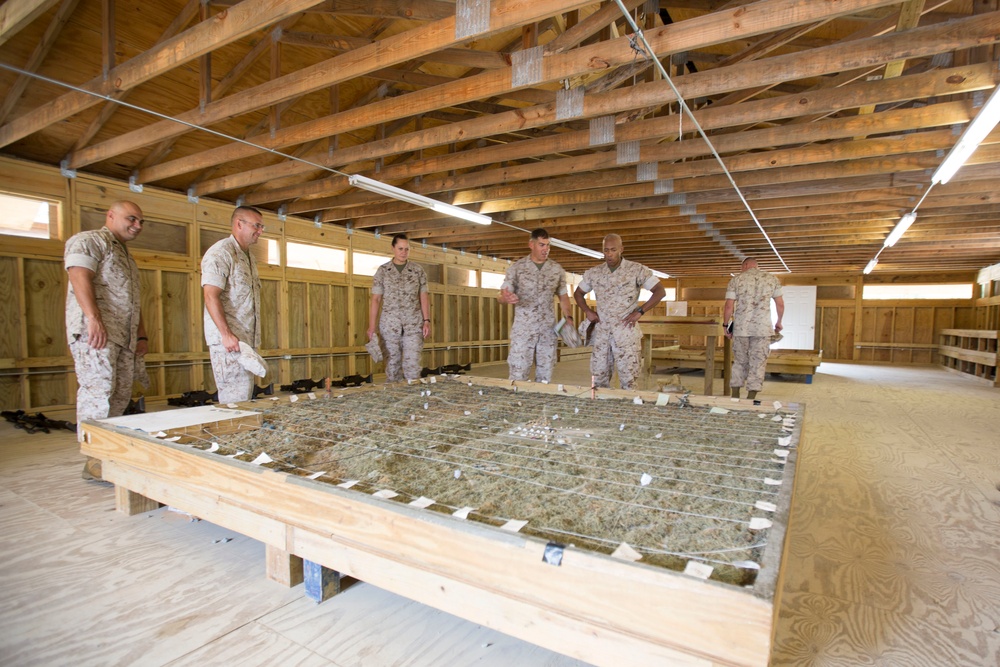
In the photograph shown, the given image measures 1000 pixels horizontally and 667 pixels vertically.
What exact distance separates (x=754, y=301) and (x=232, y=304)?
15.6 feet

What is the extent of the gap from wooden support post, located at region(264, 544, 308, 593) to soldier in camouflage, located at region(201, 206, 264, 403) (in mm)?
1541

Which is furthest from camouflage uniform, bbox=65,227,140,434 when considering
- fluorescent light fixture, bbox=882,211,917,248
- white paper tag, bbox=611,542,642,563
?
fluorescent light fixture, bbox=882,211,917,248

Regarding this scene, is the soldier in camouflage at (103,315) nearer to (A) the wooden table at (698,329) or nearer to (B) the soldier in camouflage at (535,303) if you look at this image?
(B) the soldier in camouflage at (535,303)

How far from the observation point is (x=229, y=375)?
2826 mm

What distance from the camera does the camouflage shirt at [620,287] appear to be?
12.9 ft

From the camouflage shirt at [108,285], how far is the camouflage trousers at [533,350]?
8.80ft

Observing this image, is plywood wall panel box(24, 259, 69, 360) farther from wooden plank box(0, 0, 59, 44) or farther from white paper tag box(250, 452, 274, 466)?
white paper tag box(250, 452, 274, 466)

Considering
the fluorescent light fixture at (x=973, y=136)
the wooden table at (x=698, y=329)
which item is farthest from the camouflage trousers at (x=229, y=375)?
the fluorescent light fixture at (x=973, y=136)

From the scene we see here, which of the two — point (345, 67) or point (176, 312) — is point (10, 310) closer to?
point (176, 312)

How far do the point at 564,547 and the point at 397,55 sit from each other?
9.51 feet

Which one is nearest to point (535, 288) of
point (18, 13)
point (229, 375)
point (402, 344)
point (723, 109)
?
point (402, 344)

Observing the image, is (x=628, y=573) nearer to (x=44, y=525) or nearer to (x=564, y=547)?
(x=564, y=547)

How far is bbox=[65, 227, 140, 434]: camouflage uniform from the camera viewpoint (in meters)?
2.61

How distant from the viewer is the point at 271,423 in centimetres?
221
